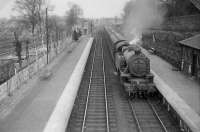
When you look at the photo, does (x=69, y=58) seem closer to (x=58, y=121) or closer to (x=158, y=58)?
(x=158, y=58)

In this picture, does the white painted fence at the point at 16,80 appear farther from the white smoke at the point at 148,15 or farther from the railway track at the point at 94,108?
the white smoke at the point at 148,15

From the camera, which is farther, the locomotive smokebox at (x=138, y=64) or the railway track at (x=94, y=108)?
the locomotive smokebox at (x=138, y=64)

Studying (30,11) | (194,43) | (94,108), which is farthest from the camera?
(30,11)

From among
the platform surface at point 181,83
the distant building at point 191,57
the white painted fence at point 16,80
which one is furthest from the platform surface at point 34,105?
the distant building at point 191,57

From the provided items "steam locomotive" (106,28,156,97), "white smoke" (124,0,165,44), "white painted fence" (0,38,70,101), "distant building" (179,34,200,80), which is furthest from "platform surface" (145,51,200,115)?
"white smoke" (124,0,165,44)

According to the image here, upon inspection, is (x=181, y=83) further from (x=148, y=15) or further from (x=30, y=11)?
(x=148, y=15)

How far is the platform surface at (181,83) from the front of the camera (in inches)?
591

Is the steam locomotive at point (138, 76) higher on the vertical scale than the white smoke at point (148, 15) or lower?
lower

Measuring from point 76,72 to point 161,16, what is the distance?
1050 inches

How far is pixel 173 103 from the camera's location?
14117mm

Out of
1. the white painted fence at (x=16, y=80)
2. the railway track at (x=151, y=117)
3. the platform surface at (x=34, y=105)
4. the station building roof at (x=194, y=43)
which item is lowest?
the railway track at (x=151, y=117)

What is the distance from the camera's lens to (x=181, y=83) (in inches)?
730

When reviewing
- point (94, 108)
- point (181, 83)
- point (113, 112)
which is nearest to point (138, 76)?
point (113, 112)

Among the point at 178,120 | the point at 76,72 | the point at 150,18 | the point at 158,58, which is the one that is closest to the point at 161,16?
the point at 150,18
